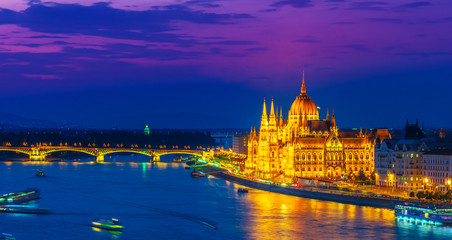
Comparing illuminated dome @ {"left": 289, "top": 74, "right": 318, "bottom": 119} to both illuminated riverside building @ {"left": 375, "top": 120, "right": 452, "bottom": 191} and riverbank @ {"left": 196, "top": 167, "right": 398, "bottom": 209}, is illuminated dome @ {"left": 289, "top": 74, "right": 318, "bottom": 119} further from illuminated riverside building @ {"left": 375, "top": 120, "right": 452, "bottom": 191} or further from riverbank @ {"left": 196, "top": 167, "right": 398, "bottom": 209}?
illuminated riverside building @ {"left": 375, "top": 120, "right": 452, "bottom": 191}

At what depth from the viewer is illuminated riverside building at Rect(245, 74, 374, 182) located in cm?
6956

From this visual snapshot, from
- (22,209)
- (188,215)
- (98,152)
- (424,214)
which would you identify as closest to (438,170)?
(424,214)

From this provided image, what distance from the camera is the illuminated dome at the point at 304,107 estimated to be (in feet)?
262

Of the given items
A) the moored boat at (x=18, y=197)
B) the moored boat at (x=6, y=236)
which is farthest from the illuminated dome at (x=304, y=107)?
the moored boat at (x=6, y=236)

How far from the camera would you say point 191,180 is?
73188 mm

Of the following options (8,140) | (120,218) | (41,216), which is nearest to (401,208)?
(120,218)

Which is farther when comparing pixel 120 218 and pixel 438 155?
pixel 438 155

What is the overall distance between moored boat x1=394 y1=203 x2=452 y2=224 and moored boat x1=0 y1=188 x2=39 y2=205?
23.7 meters

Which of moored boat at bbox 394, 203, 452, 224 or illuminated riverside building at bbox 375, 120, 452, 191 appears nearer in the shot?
moored boat at bbox 394, 203, 452, 224

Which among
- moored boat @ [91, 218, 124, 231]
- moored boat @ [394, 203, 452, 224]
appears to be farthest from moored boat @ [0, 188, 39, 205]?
moored boat @ [394, 203, 452, 224]

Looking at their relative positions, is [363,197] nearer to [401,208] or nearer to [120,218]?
[401,208]

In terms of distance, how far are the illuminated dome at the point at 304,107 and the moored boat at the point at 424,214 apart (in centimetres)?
3406

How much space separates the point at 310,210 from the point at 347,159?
69.4ft

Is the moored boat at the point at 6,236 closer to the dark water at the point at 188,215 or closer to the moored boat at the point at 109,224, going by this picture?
the dark water at the point at 188,215
